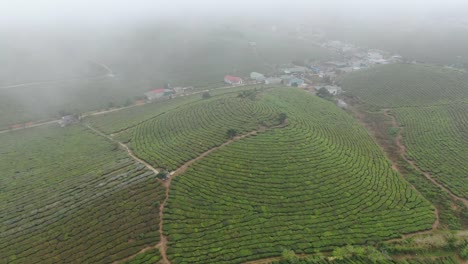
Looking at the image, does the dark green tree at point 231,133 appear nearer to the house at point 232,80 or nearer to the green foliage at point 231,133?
the green foliage at point 231,133

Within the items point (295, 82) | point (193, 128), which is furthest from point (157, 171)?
point (295, 82)

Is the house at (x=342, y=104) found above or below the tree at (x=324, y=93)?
below

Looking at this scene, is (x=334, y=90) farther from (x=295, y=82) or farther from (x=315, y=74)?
(x=315, y=74)

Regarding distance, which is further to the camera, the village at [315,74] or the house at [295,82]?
the house at [295,82]

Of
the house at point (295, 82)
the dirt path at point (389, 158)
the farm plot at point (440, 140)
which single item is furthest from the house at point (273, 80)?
the farm plot at point (440, 140)

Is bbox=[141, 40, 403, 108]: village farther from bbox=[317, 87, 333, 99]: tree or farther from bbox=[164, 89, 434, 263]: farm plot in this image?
bbox=[164, 89, 434, 263]: farm plot

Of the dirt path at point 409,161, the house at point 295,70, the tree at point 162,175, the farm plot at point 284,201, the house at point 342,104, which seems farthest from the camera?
the house at point 295,70
